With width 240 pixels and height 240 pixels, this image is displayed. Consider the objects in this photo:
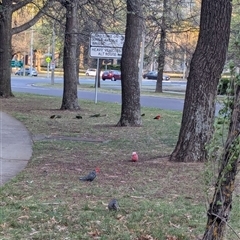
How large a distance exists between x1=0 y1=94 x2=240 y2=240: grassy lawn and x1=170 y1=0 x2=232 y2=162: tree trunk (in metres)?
0.34

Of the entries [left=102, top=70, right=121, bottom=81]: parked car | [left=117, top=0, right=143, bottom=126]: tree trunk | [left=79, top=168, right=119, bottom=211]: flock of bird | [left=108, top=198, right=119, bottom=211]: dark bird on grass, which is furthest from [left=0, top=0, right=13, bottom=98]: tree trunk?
[left=102, top=70, right=121, bottom=81]: parked car

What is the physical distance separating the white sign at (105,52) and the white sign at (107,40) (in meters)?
0.15

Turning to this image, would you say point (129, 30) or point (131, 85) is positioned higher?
point (129, 30)

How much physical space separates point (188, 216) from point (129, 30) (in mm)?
9765

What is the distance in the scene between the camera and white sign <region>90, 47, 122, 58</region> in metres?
20.0

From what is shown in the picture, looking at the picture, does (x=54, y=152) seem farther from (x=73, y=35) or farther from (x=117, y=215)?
(x=73, y=35)

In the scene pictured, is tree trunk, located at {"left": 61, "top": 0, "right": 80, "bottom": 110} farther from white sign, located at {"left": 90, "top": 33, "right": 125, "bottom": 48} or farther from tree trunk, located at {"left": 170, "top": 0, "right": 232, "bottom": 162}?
tree trunk, located at {"left": 170, "top": 0, "right": 232, "bottom": 162}

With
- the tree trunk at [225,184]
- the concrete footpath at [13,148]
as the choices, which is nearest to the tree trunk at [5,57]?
the concrete footpath at [13,148]

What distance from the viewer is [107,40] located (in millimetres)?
19734

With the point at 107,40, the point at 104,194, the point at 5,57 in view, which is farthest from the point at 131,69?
the point at 5,57

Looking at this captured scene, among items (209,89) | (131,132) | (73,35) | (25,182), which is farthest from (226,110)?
(73,35)

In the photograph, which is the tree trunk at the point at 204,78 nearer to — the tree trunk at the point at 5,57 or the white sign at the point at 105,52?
the white sign at the point at 105,52

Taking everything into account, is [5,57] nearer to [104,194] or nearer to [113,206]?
[104,194]

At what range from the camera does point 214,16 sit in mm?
8406
